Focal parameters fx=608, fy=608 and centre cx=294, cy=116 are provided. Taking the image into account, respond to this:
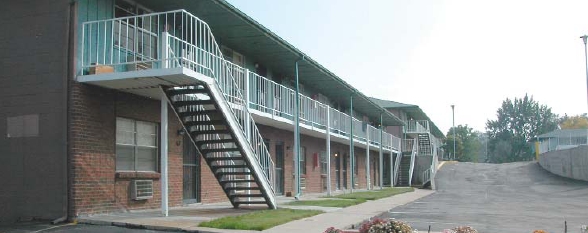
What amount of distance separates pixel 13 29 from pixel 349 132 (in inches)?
776

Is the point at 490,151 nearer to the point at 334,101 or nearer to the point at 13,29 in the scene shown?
the point at 334,101

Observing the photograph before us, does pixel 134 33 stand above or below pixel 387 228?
above

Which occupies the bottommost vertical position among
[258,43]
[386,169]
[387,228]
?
[386,169]

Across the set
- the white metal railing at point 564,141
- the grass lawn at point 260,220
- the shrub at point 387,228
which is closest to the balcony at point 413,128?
the white metal railing at point 564,141

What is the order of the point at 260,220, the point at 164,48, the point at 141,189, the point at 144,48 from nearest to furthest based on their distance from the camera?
1. the point at 164,48
2. the point at 260,220
3. the point at 141,189
4. the point at 144,48

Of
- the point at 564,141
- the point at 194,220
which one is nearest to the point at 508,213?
the point at 194,220

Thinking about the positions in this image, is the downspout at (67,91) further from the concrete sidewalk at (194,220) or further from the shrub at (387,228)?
the shrub at (387,228)

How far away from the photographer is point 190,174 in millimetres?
16578

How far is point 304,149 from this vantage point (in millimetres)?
26562

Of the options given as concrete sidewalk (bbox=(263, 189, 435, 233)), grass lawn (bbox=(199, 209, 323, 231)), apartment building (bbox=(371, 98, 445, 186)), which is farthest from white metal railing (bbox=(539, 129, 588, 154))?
grass lawn (bbox=(199, 209, 323, 231))

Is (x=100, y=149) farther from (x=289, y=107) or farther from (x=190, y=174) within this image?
(x=289, y=107)

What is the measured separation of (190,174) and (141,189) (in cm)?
273

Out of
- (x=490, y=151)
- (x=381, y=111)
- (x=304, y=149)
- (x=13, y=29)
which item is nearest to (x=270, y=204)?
(x=13, y=29)

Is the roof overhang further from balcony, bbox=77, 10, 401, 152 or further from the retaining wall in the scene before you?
the retaining wall
